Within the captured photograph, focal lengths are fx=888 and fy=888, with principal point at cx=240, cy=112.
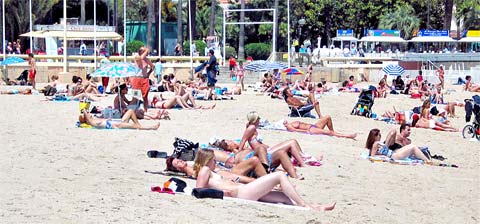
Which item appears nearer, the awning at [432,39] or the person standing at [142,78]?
the person standing at [142,78]

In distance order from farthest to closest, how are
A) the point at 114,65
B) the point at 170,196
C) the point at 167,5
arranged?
the point at 167,5 < the point at 114,65 < the point at 170,196

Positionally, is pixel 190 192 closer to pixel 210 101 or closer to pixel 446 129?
pixel 446 129

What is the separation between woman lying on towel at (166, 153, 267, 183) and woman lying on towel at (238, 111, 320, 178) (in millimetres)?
446

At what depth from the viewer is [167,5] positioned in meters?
65.4

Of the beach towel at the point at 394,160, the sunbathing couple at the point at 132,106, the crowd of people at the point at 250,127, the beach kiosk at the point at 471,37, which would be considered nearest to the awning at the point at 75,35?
the crowd of people at the point at 250,127

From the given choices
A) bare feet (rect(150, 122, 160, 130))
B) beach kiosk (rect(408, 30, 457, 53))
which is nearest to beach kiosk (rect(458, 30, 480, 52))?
beach kiosk (rect(408, 30, 457, 53))

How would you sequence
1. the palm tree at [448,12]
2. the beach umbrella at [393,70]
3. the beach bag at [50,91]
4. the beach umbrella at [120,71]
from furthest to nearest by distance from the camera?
the palm tree at [448,12] → the beach umbrella at [393,70] → the beach bag at [50,91] → the beach umbrella at [120,71]

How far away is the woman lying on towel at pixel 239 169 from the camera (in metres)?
9.39

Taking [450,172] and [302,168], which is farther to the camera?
[450,172]

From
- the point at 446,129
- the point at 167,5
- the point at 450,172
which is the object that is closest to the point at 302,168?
the point at 450,172

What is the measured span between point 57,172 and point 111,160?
1.41 meters

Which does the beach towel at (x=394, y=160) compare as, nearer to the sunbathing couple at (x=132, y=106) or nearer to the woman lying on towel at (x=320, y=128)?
the woman lying on towel at (x=320, y=128)

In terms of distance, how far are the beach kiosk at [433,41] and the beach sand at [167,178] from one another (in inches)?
1367

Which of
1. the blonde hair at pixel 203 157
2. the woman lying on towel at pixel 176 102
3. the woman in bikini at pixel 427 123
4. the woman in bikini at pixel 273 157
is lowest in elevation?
the woman in bikini at pixel 427 123
